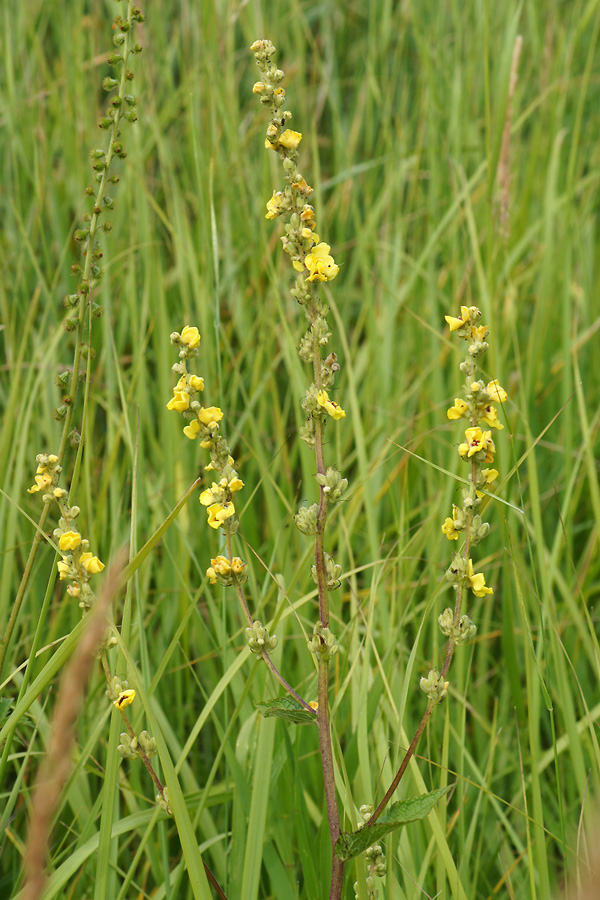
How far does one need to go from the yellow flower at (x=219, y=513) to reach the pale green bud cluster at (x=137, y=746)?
37 centimetres

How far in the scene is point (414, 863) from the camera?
1.61 metres

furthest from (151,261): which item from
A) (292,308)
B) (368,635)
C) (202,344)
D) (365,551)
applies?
(368,635)

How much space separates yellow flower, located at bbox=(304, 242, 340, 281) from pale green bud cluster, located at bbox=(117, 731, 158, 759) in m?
0.77

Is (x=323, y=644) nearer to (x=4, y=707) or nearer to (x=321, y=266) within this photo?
(x=321, y=266)

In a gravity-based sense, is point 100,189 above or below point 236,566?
above

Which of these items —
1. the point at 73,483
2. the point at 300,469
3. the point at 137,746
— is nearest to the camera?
the point at 137,746

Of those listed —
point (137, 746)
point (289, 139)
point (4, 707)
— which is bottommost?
point (4, 707)

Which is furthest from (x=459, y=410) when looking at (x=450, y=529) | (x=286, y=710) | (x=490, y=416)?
(x=286, y=710)

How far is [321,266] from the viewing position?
3.79 feet

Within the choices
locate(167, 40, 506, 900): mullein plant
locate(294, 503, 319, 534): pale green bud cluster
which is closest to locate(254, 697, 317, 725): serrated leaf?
locate(167, 40, 506, 900): mullein plant

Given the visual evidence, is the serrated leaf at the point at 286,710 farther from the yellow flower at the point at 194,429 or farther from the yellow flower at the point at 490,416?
the yellow flower at the point at 490,416

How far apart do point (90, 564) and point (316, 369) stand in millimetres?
486

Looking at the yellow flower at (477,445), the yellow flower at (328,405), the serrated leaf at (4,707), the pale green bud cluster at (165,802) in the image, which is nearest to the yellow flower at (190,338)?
the yellow flower at (328,405)

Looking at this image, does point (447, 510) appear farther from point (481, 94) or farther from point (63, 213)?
point (481, 94)
